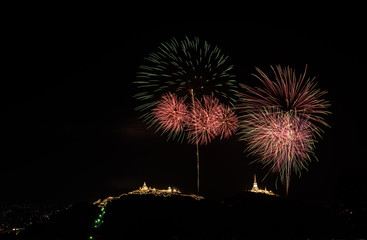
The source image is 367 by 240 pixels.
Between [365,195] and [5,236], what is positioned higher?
[365,195]

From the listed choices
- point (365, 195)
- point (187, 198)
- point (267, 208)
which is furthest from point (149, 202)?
point (365, 195)

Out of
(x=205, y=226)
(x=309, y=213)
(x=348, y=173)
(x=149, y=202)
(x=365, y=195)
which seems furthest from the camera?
(x=348, y=173)

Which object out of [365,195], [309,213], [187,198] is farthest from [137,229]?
[365,195]

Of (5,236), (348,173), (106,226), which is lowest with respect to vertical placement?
(5,236)

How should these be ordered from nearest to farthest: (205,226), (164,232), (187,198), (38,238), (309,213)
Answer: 1. (164,232)
2. (205,226)
3. (38,238)
4. (187,198)
5. (309,213)

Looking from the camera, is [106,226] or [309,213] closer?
[106,226]

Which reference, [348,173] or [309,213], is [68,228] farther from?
[348,173]
